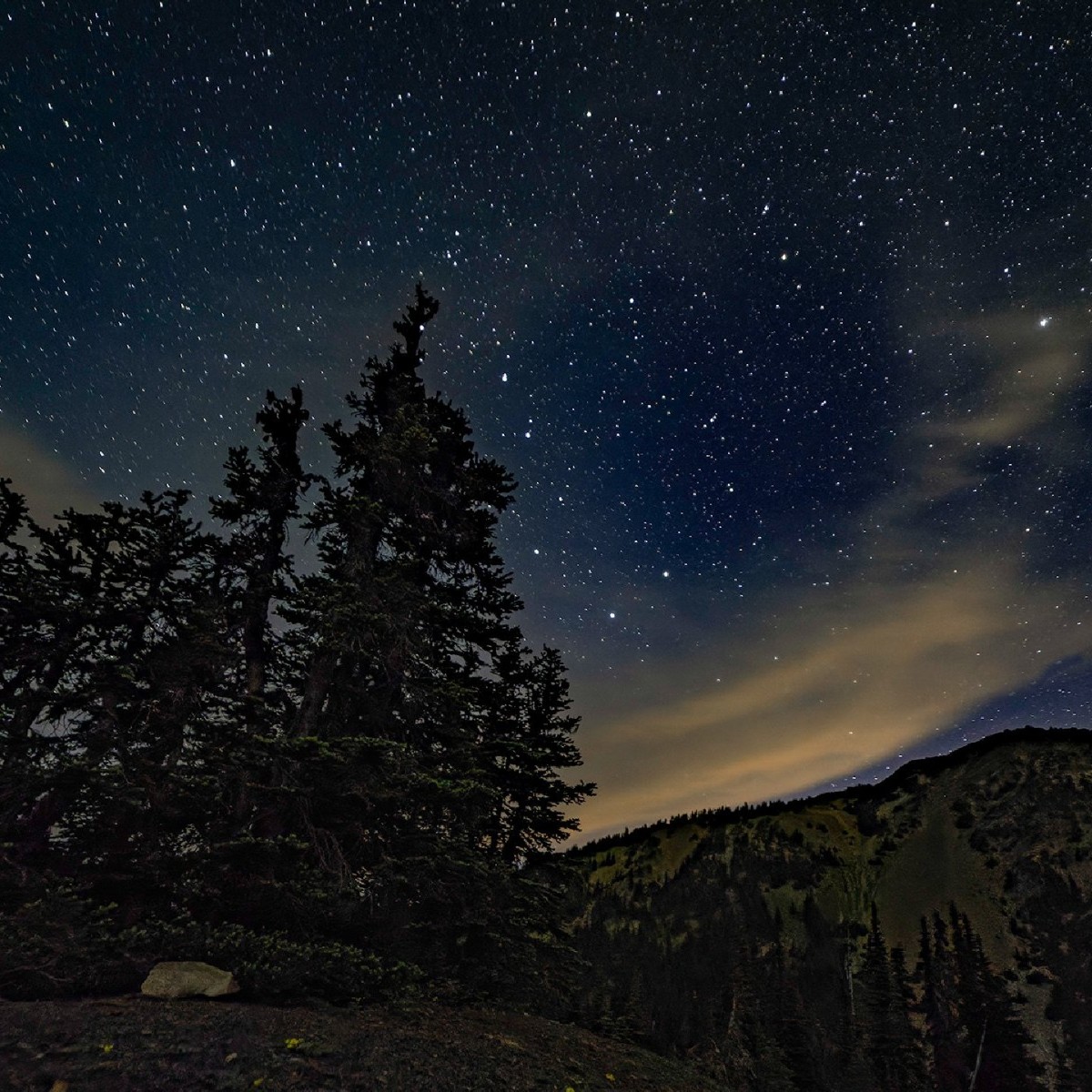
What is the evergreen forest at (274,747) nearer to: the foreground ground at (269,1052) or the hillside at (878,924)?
the foreground ground at (269,1052)

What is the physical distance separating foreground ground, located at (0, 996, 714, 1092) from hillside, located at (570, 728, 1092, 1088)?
40.0 meters

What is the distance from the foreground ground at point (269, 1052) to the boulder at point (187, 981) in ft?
0.57

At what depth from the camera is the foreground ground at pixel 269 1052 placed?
188 inches

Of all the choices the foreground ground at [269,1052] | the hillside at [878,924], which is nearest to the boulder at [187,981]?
the foreground ground at [269,1052]

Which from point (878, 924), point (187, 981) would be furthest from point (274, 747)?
point (878, 924)

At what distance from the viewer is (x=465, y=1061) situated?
6254 millimetres

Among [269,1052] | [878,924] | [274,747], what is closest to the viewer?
[269,1052]

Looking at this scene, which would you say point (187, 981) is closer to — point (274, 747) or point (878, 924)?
point (274, 747)

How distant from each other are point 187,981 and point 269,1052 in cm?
217

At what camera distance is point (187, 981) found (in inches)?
267

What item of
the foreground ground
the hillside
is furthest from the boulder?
the hillside

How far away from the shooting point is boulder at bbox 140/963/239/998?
6.62 meters

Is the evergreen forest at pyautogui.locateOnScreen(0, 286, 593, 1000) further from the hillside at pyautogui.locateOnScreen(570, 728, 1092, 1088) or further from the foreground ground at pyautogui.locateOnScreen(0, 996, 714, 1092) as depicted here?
the hillside at pyautogui.locateOnScreen(570, 728, 1092, 1088)

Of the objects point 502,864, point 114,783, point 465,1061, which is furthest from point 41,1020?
point 502,864
